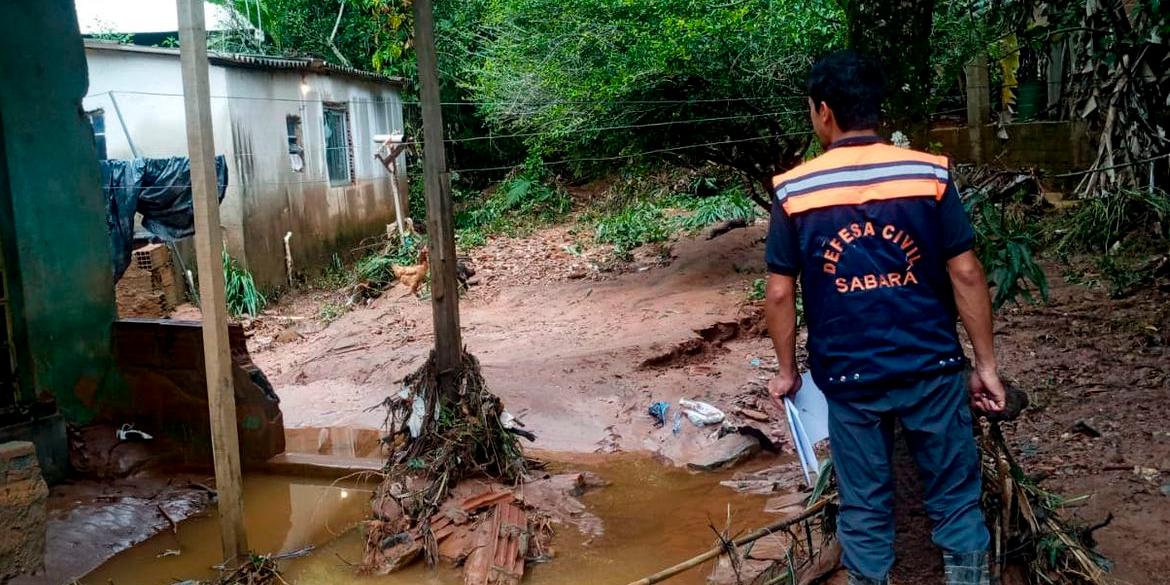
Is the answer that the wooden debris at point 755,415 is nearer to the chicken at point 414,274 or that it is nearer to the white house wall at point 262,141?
the chicken at point 414,274

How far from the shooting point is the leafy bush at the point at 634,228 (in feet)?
51.7

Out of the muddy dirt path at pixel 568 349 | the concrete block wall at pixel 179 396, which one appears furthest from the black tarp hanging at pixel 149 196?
the concrete block wall at pixel 179 396

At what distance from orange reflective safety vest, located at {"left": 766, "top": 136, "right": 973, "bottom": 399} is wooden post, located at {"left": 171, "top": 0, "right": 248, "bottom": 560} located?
2.92 metres

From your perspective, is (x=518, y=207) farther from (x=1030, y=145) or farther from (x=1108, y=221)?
(x=1108, y=221)

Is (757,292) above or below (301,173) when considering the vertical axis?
below

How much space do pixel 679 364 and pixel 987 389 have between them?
20.3 feet

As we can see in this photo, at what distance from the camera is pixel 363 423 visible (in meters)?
8.49

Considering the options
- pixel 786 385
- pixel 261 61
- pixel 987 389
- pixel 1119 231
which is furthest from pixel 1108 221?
pixel 261 61

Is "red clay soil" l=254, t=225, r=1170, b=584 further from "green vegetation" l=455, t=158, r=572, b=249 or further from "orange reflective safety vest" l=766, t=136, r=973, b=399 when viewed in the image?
"green vegetation" l=455, t=158, r=572, b=249

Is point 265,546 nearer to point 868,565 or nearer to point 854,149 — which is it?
point 868,565

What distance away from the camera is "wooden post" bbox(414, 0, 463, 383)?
18.3 feet

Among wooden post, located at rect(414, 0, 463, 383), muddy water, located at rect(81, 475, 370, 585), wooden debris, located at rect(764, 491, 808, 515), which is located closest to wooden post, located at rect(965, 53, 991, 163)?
wooden debris, located at rect(764, 491, 808, 515)

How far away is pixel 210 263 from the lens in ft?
15.1

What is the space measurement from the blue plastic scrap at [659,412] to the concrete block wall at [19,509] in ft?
14.9
